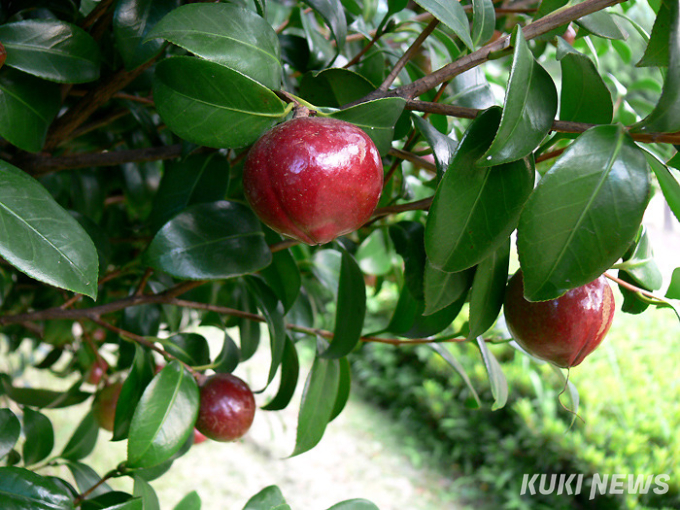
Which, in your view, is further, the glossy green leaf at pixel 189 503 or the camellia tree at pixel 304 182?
the glossy green leaf at pixel 189 503

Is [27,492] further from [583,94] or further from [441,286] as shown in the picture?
[583,94]

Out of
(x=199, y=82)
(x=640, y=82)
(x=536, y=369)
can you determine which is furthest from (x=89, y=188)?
(x=536, y=369)

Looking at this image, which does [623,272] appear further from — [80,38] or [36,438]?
[36,438]

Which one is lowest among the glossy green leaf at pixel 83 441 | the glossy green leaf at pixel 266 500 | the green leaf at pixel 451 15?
the glossy green leaf at pixel 83 441

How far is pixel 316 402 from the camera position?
1.90 ft

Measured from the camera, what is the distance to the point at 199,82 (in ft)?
1.22

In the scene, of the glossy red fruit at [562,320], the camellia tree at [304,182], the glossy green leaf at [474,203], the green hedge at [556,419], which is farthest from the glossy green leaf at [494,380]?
the green hedge at [556,419]

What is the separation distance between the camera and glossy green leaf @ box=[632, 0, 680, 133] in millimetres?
290

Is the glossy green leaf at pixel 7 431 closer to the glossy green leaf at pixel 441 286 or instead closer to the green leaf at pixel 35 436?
the green leaf at pixel 35 436

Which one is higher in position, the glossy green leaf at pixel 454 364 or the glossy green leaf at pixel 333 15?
the glossy green leaf at pixel 333 15

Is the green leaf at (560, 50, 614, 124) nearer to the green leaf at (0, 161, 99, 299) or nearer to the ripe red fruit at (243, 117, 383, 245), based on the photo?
the ripe red fruit at (243, 117, 383, 245)

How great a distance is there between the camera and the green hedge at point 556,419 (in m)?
1.96

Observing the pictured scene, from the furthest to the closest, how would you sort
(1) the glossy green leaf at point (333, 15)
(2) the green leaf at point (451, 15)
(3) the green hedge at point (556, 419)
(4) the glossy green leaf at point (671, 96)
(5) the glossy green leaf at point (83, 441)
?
(3) the green hedge at point (556, 419), (5) the glossy green leaf at point (83, 441), (1) the glossy green leaf at point (333, 15), (2) the green leaf at point (451, 15), (4) the glossy green leaf at point (671, 96)

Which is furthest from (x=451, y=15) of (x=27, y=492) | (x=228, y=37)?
(x=27, y=492)
